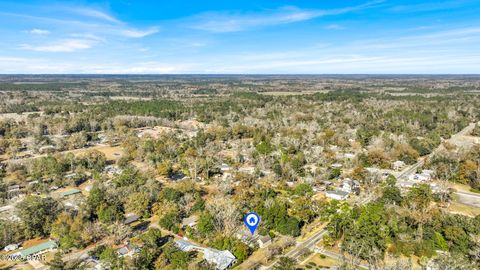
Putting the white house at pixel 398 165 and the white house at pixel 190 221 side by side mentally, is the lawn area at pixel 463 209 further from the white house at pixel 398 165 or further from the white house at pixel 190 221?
the white house at pixel 190 221

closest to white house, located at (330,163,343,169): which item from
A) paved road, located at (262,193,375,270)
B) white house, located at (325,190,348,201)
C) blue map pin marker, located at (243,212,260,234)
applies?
white house, located at (325,190,348,201)

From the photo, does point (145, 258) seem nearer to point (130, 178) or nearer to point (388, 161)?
point (130, 178)

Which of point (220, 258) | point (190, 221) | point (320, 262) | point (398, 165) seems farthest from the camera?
point (398, 165)

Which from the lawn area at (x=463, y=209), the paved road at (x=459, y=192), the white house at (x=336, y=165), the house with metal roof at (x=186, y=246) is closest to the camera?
the house with metal roof at (x=186, y=246)

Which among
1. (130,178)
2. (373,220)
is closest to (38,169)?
(130,178)

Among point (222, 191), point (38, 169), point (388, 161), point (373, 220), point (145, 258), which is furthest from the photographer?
point (388, 161)

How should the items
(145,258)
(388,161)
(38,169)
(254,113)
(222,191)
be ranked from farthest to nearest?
1. (254,113)
2. (388,161)
3. (38,169)
4. (222,191)
5. (145,258)

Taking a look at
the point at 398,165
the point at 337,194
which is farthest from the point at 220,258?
the point at 398,165

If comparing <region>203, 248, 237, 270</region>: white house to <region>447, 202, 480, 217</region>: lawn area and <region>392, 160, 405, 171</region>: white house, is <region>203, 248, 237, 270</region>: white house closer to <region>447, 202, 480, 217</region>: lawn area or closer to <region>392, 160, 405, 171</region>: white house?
<region>447, 202, 480, 217</region>: lawn area

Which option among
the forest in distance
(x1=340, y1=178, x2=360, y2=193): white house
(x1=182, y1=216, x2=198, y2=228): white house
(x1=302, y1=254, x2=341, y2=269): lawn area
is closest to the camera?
(x1=302, y1=254, x2=341, y2=269): lawn area

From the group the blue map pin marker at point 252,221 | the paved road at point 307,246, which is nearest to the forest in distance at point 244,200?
the paved road at point 307,246

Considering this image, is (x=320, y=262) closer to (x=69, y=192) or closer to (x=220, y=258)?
(x=220, y=258)
